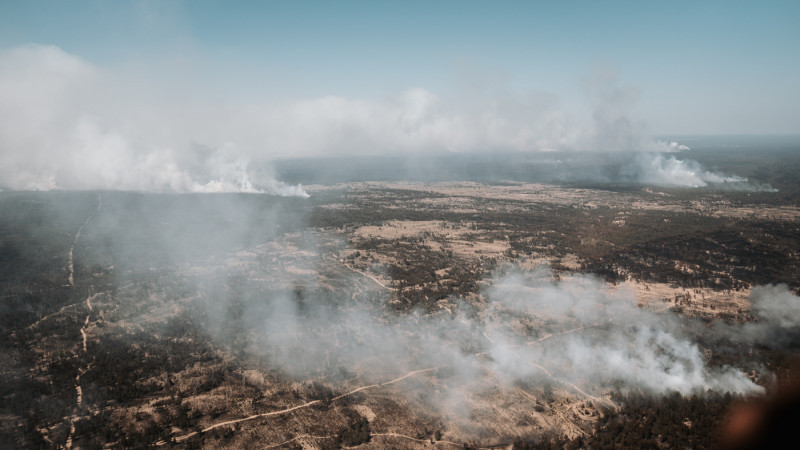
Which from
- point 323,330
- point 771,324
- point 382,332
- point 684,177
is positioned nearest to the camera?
point 771,324

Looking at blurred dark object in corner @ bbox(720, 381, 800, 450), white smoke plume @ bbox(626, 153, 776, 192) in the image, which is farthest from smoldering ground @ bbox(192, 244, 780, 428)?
white smoke plume @ bbox(626, 153, 776, 192)

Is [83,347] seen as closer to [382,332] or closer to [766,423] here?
[382,332]

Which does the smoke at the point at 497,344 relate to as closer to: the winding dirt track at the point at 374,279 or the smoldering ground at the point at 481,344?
the smoldering ground at the point at 481,344

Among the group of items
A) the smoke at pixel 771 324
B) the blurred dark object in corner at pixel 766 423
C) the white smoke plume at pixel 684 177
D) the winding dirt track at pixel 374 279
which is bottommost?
the smoke at pixel 771 324

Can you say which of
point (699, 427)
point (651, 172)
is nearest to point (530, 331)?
point (699, 427)

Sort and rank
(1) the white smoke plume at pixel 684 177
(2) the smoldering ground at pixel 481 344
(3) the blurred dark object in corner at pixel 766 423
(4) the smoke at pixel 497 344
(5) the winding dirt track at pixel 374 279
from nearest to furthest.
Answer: (3) the blurred dark object in corner at pixel 766 423
(2) the smoldering ground at pixel 481 344
(4) the smoke at pixel 497 344
(5) the winding dirt track at pixel 374 279
(1) the white smoke plume at pixel 684 177

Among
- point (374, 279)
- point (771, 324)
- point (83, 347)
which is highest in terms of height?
point (83, 347)

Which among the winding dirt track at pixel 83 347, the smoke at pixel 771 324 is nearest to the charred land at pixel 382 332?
the winding dirt track at pixel 83 347

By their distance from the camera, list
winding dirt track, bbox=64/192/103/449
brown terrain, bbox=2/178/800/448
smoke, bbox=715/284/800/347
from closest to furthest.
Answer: winding dirt track, bbox=64/192/103/449 < brown terrain, bbox=2/178/800/448 < smoke, bbox=715/284/800/347

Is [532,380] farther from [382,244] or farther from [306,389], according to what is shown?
[382,244]

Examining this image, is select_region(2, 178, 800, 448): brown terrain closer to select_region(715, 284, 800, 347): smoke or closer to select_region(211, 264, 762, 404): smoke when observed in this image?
select_region(211, 264, 762, 404): smoke

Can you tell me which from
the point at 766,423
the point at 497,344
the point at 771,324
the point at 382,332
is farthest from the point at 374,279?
the point at 771,324
